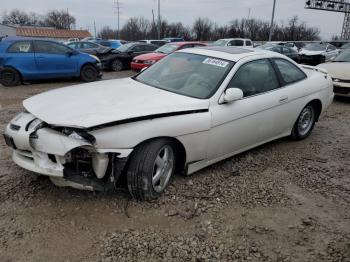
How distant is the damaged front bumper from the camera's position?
111 inches

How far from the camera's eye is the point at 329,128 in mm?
6227

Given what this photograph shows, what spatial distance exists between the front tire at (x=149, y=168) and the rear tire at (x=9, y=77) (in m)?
8.42

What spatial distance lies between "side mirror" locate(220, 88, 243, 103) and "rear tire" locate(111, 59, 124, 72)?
11558 mm

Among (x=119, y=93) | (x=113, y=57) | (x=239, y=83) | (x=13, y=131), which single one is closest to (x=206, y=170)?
(x=239, y=83)

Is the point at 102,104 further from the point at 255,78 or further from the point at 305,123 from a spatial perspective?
the point at 305,123

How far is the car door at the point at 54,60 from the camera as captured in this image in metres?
10.2

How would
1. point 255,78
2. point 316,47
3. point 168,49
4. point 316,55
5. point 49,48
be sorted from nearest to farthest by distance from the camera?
point 255,78, point 49,48, point 168,49, point 316,55, point 316,47

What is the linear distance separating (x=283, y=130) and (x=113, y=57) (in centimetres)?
1095

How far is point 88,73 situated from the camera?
11.4 metres

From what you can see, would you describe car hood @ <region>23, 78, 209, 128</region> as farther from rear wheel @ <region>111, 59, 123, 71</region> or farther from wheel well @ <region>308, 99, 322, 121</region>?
rear wheel @ <region>111, 59, 123, 71</region>

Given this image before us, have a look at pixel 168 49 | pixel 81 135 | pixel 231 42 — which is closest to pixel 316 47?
pixel 231 42

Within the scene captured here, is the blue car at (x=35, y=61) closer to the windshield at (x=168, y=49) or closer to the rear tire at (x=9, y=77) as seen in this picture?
the rear tire at (x=9, y=77)

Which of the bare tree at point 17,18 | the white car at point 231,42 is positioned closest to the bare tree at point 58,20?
the bare tree at point 17,18

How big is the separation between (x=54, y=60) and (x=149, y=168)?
28.3ft
